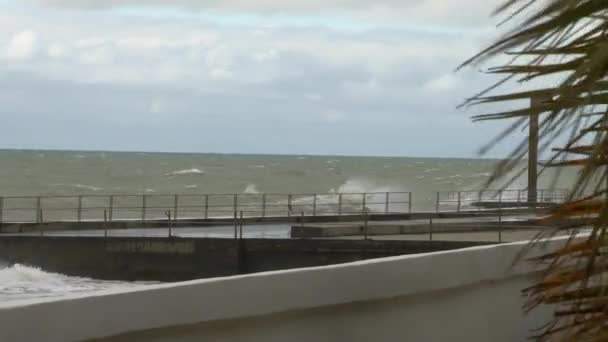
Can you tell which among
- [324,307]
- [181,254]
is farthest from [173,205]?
[324,307]

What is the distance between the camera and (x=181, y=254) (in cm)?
2739

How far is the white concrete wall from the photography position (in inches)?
175

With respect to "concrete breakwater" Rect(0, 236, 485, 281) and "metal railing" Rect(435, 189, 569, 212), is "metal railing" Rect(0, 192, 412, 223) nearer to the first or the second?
"metal railing" Rect(435, 189, 569, 212)

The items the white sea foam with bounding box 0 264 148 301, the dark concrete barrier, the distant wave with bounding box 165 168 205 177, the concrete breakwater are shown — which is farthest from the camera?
the distant wave with bounding box 165 168 205 177

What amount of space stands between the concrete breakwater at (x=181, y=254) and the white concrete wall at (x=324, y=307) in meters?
18.0

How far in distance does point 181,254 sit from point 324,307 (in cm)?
2173

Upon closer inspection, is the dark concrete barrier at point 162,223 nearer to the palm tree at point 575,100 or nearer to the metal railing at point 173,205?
the metal railing at point 173,205

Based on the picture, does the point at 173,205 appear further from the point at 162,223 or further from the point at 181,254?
the point at 181,254

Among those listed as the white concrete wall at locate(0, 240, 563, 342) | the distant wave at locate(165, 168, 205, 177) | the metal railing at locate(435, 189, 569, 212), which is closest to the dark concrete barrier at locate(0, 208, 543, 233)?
the metal railing at locate(435, 189, 569, 212)

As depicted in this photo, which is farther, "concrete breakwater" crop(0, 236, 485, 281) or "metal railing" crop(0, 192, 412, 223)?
"metal railing" crop(0, 192, 412, 223)

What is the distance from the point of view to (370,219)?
126 ft

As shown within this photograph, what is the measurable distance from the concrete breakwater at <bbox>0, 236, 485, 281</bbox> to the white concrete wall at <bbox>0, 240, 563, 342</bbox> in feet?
58.9

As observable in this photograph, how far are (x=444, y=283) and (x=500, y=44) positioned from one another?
133 inches

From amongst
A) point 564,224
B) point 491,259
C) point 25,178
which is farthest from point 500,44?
point 25,178
